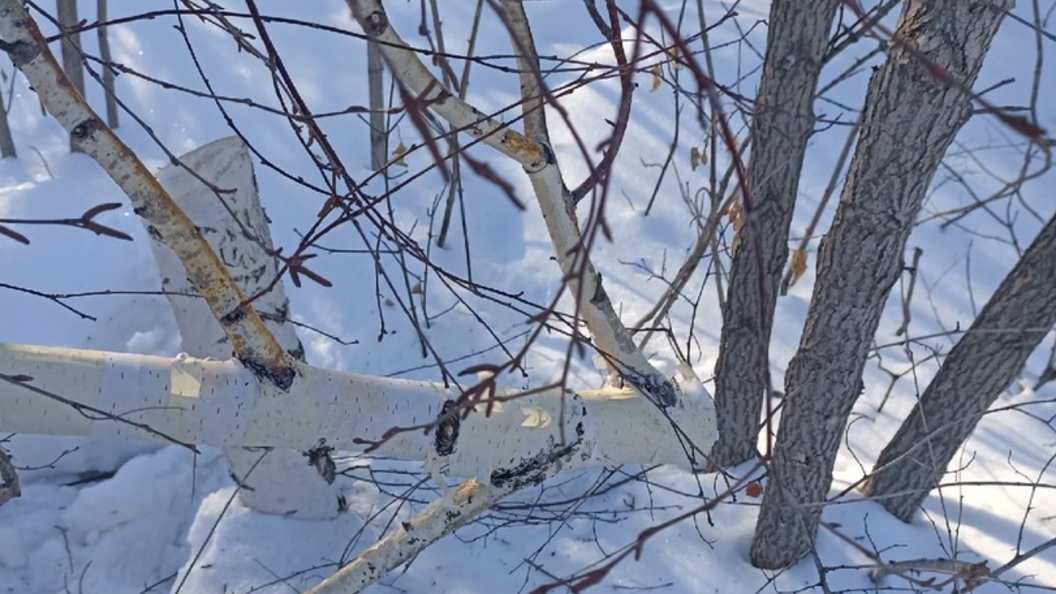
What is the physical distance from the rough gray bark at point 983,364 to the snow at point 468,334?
0.36ft

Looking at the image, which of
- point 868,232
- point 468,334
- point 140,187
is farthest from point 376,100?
point 140,187

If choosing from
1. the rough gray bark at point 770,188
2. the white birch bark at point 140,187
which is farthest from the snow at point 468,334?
the rough gray bark at point 770,188

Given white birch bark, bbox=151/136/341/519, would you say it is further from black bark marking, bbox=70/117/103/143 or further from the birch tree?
black bark marking, bbox=70/117/103/143

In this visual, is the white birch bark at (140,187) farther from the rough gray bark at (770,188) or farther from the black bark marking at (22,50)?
Result: the rough gray bark at (770,188)

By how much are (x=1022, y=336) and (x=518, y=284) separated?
1.81 meters

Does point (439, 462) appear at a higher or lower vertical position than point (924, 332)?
lower

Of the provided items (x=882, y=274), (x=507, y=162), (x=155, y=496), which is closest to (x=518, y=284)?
(x=507, y=162)

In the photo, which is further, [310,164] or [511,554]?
[310,164]

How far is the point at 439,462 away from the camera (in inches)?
49.3

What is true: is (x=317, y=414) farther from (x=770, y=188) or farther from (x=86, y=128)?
(x=770, y=188)

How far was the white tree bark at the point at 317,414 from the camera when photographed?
3.38ft

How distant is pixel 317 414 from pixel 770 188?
1.35 m

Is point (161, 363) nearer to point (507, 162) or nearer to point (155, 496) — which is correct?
point (155, 496)

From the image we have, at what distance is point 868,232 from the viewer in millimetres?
1698
